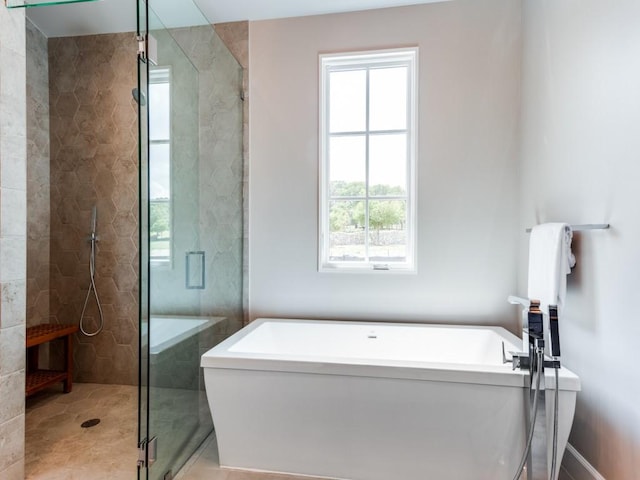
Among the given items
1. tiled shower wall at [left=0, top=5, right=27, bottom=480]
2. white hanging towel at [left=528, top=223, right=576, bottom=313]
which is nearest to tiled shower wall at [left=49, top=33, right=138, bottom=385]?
tiled shower wall at [left=0, top=5, right=27, bottom=480]

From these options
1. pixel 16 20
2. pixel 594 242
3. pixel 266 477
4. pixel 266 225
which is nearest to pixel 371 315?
pixel 266 225

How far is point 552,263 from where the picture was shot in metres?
1.71

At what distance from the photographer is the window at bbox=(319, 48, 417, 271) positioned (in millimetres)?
2666

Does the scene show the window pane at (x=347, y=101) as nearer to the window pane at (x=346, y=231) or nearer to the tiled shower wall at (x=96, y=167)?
the window pane at (x=346, y=231)

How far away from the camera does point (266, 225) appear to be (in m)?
2.78

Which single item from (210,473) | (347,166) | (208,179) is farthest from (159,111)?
(210,473)

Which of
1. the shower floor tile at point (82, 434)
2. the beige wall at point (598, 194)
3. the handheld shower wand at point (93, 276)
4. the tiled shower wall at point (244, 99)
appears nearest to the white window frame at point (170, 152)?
the tiled shower wall at point (244, 99)

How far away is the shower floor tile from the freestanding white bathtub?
2.25 feet

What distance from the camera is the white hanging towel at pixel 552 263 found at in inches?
66.5

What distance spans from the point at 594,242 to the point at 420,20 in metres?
1.85

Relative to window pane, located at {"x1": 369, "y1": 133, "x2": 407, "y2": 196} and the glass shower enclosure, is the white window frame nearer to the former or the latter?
the glass shower enclosure

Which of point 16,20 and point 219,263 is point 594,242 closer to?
point 219,263

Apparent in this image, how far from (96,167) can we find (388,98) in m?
2.31

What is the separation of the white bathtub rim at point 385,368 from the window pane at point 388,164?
136 cm
